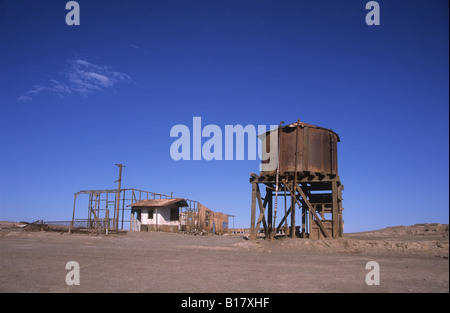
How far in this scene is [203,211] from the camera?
36750 millimetres

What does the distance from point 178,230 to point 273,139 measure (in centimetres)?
1924

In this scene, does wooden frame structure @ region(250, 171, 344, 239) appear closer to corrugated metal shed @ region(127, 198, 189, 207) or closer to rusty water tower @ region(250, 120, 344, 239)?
rusty water tower @ region(250, 120, 344, 239)

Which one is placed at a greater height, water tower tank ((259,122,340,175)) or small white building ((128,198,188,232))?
water tower tank ((259,122,340,175))

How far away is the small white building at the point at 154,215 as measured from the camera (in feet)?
109

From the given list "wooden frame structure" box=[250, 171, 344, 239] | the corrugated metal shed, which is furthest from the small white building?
"wooden frame structure" box=[250, 171, 344, 239]

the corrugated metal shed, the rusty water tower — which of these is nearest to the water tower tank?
the rusty water tower

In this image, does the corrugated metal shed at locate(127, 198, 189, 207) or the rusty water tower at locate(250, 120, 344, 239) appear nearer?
the rusty water tower at locate(250, 120, 344, 239)

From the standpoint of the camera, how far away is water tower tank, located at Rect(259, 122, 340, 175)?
1659 centimetres

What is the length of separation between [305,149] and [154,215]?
21.5 meters

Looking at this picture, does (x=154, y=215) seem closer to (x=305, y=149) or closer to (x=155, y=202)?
(x=155, y=202)

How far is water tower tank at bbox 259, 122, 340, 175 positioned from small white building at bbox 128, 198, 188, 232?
18.7m

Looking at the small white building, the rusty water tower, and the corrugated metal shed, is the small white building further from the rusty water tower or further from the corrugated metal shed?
the rusty water tower

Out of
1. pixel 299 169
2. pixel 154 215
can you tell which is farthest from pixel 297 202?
pixel 154 215
